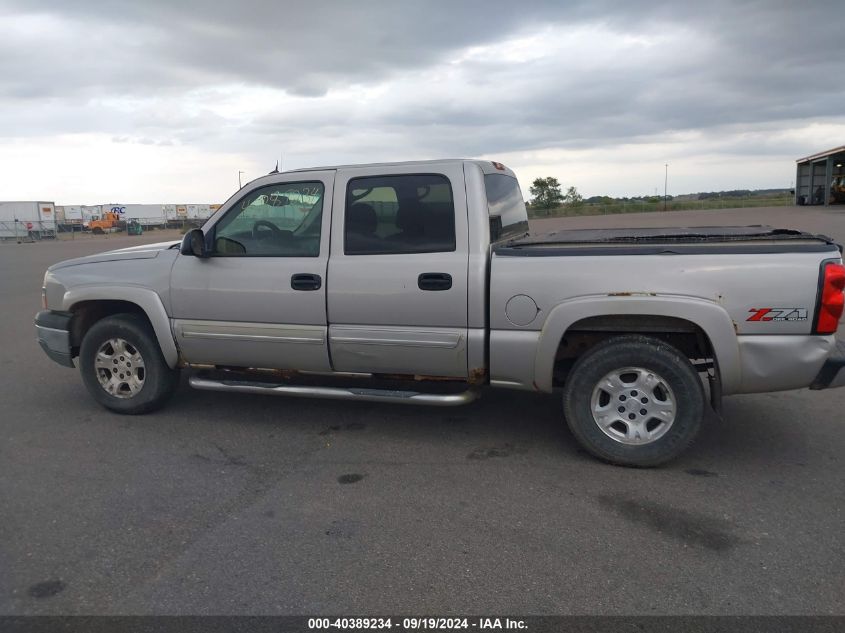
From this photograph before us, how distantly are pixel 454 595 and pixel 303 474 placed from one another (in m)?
1.61

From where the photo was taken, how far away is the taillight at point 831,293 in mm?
3840

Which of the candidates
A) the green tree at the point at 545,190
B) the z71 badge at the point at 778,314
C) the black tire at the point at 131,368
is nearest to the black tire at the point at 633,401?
the z71 badge at the point at 778,314

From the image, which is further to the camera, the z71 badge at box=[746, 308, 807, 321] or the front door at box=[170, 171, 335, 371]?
the front door at box=[170, 171, 335, 371]

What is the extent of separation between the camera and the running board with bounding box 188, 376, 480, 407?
15.0ft

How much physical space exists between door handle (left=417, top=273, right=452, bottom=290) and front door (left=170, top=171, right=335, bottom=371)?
719 mm

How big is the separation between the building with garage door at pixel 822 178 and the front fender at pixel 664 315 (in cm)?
4490

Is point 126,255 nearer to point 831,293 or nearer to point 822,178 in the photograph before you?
point 831,293

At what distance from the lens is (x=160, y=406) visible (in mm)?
5461

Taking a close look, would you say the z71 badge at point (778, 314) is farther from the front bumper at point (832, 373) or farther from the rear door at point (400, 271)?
the rear door at point (400, 271)

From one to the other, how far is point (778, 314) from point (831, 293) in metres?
0.29

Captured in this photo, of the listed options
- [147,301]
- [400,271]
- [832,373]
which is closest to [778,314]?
[832,373]

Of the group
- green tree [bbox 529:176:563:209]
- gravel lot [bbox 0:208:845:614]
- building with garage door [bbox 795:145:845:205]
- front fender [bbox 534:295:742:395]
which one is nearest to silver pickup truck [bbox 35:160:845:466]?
front fender [bbox 534:295:742:395]

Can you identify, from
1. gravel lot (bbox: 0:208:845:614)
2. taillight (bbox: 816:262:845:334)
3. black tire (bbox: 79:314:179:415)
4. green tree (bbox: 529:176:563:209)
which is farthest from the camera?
green tree (bbox: 529:176:563:209)

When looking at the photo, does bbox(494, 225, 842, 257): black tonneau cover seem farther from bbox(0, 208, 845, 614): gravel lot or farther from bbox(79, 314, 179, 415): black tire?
bbox(79, 314, 179, 415): black tire
